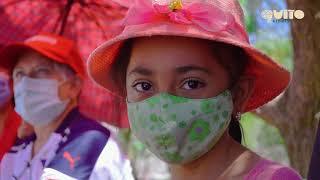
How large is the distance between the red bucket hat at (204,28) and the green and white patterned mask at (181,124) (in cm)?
17

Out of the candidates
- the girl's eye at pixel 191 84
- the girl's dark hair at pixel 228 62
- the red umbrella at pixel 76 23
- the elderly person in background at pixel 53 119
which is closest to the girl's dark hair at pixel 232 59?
the girl's dark hair at pixel 228 62

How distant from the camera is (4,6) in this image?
4.19 m

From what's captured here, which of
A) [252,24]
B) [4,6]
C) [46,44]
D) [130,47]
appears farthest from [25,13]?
[252,24]

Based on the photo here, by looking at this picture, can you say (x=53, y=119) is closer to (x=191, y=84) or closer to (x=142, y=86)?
(x=142, y=86)

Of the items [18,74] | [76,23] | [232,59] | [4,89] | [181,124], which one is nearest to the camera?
[181,124]

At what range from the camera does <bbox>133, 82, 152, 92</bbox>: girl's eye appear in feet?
7.57

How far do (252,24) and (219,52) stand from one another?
13.9 ft

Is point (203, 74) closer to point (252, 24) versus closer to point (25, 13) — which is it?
point (25, 13)

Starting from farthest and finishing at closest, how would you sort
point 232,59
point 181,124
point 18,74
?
point 18,74, point 232,59, point 181,124

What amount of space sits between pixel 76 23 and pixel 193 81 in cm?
203

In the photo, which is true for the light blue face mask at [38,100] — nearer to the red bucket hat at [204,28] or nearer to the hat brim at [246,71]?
the hat brim at [246,71]

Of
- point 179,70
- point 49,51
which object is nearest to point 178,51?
point 179,70

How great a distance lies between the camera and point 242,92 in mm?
2402

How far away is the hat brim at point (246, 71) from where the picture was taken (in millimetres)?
2232
